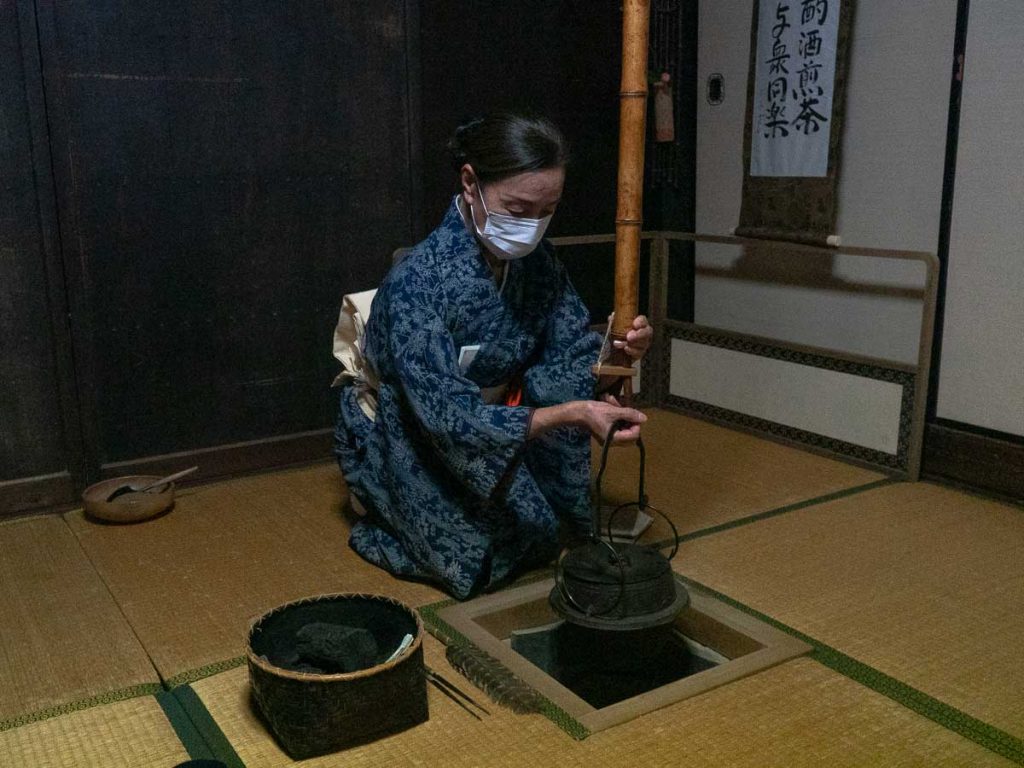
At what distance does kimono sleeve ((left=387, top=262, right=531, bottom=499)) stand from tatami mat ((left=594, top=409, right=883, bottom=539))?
78 cm

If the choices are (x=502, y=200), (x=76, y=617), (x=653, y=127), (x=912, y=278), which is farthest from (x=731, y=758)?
(x=653, y=127)

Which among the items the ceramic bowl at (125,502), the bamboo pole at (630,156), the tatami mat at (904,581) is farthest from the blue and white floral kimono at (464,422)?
the ceramic bowl at (125,502)

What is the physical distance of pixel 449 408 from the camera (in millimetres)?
2416

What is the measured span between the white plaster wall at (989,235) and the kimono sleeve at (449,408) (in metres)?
1.76

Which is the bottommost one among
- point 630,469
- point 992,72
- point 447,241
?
point 630,469

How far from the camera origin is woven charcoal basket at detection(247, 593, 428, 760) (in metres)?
1.89

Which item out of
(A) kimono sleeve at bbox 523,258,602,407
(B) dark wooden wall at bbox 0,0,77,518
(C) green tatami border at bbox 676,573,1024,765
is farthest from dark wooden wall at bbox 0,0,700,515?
(C) green tatami border at bbox 676,573,1024,765

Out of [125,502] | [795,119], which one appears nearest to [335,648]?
[125,502]

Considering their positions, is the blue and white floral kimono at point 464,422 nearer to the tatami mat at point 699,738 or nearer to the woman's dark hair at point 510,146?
the woman's dark hair at point 510,146

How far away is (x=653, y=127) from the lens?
14.2ft

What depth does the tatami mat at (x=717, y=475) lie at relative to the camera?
127 inches

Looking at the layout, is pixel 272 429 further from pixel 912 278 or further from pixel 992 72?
pixel 992 72

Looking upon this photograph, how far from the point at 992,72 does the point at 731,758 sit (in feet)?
7.77

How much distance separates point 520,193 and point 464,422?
0.56 m
